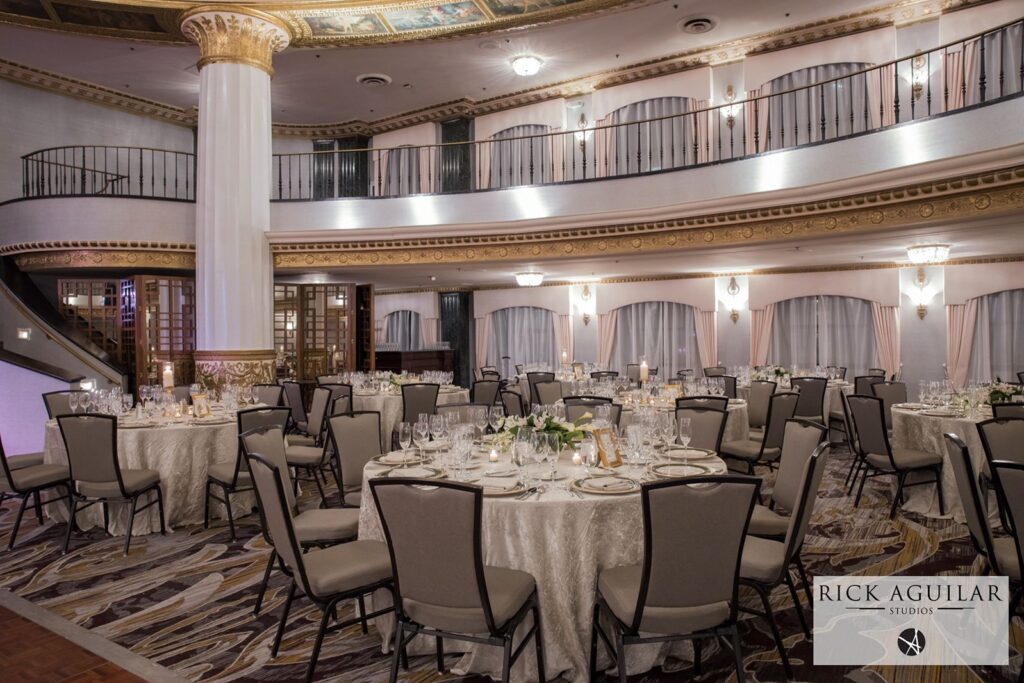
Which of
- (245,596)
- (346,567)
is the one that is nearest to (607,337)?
(245,596)

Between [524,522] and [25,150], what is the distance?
13.9 m

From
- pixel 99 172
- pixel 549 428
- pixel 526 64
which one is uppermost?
pixel 526 64

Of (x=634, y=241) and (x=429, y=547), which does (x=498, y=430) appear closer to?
(x=429, y=547)

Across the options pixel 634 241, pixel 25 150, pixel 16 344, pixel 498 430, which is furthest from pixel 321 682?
pixel 25 150

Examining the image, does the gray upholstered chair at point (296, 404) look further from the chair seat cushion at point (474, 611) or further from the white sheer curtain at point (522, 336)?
the white sheer curtain at point (522, 336)

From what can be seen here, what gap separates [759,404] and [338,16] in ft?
25.5

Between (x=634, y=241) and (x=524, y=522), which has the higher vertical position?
(x=634, y=241)

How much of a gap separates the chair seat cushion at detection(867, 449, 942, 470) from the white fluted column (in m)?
7.92

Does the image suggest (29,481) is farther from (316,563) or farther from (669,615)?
(669,615)

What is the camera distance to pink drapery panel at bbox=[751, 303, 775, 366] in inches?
513

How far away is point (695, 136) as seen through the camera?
9695 mm

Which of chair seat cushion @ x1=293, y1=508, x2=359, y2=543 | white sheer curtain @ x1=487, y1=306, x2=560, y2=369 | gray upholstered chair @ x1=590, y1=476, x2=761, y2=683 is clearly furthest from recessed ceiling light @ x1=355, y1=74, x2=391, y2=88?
gray upholstered chair @ x1=590, y1=476, x2=761, y2=683

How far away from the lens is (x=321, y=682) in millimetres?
2975

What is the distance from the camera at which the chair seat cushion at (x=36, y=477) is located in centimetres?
479
